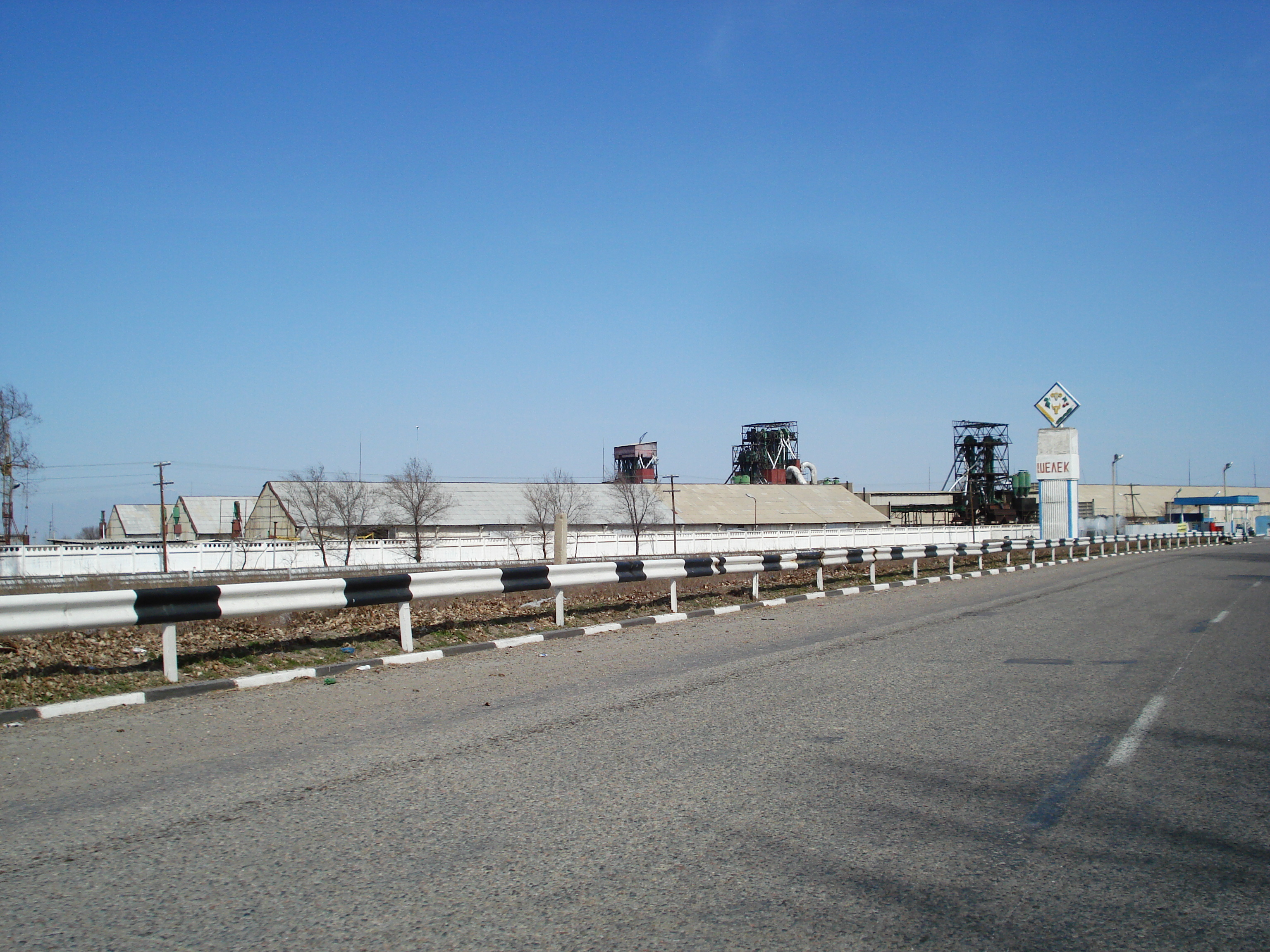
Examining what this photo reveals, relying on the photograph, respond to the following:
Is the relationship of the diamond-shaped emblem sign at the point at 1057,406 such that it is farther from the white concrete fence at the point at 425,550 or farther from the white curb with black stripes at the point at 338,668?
the white curb with black stripes at the point at 338,668

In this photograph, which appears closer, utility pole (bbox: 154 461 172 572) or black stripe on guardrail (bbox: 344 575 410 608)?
black stripe on guardrail (bbox: 344 575 410 608)

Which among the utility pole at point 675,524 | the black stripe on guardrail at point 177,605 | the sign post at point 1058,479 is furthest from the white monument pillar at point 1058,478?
the black stripe on guardrail at point 177,605

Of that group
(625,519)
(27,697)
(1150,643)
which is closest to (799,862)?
(27,697)

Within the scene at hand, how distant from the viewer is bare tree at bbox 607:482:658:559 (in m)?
73.9

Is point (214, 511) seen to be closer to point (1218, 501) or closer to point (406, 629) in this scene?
point (406, 629)

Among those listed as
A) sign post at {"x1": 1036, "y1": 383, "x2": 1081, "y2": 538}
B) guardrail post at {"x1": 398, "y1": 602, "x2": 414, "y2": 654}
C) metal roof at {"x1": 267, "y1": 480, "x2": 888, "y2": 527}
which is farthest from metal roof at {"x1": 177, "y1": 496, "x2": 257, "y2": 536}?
guardrail post at {"x1": 398, "y1": 602, "x2": 414, "y2": 654}

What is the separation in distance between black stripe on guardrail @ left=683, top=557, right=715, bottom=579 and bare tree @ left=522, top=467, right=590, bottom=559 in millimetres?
51201

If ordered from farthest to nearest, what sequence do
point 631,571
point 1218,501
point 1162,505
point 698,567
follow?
point 1162,505
point 1218,501
point 698,567
point 631,571

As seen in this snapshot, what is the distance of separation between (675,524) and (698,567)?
162ft

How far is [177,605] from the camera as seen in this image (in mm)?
9102

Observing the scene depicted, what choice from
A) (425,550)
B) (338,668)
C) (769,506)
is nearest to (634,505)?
(769,506)

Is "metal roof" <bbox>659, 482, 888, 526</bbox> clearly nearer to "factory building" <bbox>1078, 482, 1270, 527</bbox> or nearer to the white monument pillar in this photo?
the white monument pillar

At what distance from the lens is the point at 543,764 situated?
582 centimetres

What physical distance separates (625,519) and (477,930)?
73.0m
